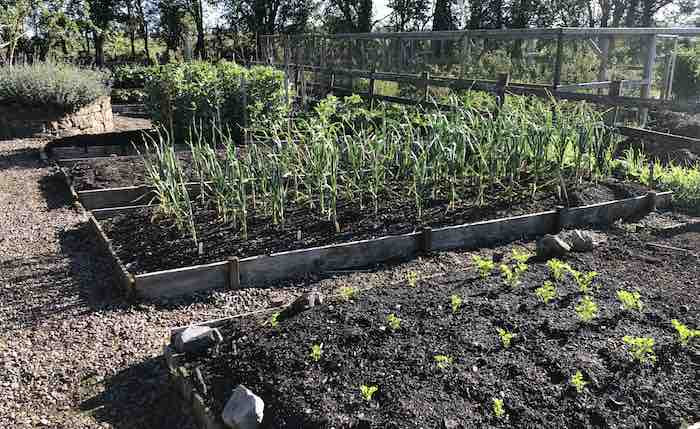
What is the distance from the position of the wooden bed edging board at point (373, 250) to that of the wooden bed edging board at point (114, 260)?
0.28ft

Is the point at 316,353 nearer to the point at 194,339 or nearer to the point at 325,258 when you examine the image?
the point at 194,339

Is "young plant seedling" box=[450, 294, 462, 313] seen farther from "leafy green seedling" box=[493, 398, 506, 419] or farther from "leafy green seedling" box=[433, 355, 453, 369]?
"leafy green seedling" box=[493, 398, 506, 419]

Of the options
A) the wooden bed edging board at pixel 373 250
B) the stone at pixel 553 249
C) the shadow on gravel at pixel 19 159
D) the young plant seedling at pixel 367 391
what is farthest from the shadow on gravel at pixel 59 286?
the shadow on gravel at pixel 19 159

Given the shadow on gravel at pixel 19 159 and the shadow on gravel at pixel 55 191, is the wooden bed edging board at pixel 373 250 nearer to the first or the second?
the shadow on gravel at pixel 55 191

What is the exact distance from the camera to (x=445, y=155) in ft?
16.0

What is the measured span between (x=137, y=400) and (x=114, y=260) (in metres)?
1.57

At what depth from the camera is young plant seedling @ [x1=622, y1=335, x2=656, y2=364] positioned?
268cm

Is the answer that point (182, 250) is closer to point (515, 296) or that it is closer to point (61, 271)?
point (61, 271)

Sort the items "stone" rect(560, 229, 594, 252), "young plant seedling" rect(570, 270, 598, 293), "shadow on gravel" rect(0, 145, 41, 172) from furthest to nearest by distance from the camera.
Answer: "shadow on gravel" rect(0, 145, 41, 172), "stone" rect(560, 229, 594, 252), "young plant seedling" rect(570, 270, 598, 293)

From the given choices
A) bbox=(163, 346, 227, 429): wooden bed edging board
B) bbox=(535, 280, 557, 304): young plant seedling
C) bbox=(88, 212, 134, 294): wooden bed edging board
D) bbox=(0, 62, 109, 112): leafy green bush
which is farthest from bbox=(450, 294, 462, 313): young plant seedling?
bbox=(0, 62, 109, 112): leafy green bush

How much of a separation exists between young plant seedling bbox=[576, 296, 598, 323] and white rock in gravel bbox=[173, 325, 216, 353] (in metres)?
1.85

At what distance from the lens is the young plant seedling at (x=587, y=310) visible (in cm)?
299

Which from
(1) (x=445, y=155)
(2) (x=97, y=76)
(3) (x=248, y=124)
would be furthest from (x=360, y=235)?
(2) (x=97, y=76)

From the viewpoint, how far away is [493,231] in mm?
4785
